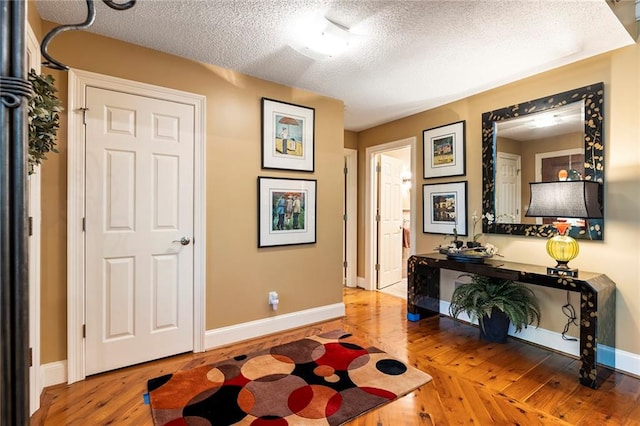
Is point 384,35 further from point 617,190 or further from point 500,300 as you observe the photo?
point 500,300

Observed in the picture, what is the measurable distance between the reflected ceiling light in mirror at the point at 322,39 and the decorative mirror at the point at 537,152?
180 cm

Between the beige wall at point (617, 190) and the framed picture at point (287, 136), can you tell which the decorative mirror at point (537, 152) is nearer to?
the beige wall at point (617, 190)

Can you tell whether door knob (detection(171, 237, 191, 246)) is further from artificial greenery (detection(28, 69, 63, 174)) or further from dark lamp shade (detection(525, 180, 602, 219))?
dark lamp shade (detection(525, 180, 602, 219))

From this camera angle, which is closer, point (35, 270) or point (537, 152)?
point (35, 270)

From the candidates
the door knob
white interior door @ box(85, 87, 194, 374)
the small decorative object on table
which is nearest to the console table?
the small decorative object on table

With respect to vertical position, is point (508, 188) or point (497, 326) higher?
point (508, 188)

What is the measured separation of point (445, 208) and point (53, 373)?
12.3ft

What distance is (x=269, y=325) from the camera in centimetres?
304

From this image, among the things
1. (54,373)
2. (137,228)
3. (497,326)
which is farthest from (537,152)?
(54,373)

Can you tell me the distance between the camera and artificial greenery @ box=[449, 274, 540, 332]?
274 centimetres

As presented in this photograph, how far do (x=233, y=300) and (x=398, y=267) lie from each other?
3107 mm

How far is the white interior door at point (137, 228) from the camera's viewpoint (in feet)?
7.48

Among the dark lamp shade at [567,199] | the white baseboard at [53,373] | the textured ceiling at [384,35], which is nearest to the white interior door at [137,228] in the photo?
the white baseboard at [53,373]

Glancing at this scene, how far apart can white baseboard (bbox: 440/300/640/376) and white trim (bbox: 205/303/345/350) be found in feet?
4.82
